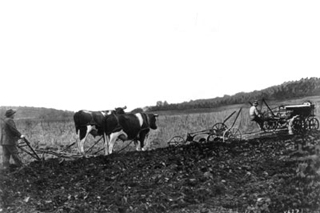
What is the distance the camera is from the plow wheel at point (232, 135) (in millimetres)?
6332

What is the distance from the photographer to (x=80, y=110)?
657 centimetres

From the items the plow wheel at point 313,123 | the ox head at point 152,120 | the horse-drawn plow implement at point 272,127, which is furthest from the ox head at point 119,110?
the plow wheel at point 313,123

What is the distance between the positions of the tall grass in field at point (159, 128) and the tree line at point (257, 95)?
4.5 inches

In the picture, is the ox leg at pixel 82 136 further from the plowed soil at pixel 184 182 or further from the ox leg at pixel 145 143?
the ox leg at pixel 145 143

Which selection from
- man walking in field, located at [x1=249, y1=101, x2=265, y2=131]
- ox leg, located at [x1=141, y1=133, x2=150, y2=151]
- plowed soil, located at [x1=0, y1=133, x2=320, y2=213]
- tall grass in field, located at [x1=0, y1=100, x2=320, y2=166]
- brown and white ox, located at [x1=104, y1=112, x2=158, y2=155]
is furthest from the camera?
ox leg, located at [x1=141, y1=133, x2=150, y2=151]

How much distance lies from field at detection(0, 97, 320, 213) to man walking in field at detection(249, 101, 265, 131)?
0.08 m

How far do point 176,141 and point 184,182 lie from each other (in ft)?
2.37

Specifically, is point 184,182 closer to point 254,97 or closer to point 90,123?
point 254,97

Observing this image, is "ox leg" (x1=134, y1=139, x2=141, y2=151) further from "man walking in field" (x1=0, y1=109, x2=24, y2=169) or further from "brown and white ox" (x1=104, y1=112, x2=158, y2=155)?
"man walking in field" (x1=0, y1=109, x2=24, y2=169)

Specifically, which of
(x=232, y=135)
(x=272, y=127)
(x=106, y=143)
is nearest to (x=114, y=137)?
(x=106, y=143)

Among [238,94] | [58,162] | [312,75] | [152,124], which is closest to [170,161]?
[152,124]

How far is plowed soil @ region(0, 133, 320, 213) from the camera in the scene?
5.56 meters

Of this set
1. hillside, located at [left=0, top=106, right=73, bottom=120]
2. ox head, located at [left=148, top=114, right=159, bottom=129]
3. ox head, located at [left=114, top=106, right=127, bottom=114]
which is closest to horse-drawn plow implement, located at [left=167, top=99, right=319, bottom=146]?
ox head, located at [left=148, top=114, right=159, bottom=129]

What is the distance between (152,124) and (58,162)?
1.35 meters
